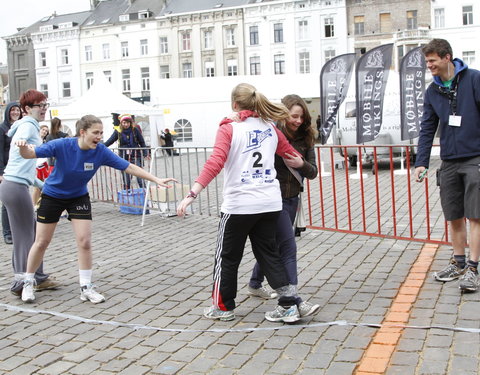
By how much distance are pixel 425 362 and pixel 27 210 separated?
3730mm

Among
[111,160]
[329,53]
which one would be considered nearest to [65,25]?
[329,53]

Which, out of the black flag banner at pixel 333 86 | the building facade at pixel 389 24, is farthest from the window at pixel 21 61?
the black flag banner at pixel 333 86

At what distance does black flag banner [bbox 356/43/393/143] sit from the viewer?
1502cm

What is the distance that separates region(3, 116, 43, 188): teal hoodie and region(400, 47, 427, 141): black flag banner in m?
11.3

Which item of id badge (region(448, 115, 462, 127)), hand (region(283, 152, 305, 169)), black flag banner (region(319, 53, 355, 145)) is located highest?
black flag banner (region(319, 53, 355, 145))

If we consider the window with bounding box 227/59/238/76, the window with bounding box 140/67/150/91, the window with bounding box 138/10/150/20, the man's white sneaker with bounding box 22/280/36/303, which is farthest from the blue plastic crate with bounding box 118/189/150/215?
the window with bounding box 138/10/150/20

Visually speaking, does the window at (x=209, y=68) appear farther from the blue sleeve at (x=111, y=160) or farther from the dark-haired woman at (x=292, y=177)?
the dark-haired woman at (x=292, y=177)

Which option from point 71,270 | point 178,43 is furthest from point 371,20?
point 71,270

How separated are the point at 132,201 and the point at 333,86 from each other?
6.91m

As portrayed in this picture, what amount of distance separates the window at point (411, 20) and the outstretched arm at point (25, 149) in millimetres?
48254

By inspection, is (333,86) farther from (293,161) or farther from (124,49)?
(124,49)

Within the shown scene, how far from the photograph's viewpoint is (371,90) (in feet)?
49.6

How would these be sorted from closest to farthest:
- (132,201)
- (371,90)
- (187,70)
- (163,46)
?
1. (132,201)
2. (371,90)
3. (187,70)
4. (163,46)

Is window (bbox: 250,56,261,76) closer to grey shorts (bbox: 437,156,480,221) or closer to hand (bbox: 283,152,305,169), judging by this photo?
grey shorts (bbox: 437,156,480,221)
